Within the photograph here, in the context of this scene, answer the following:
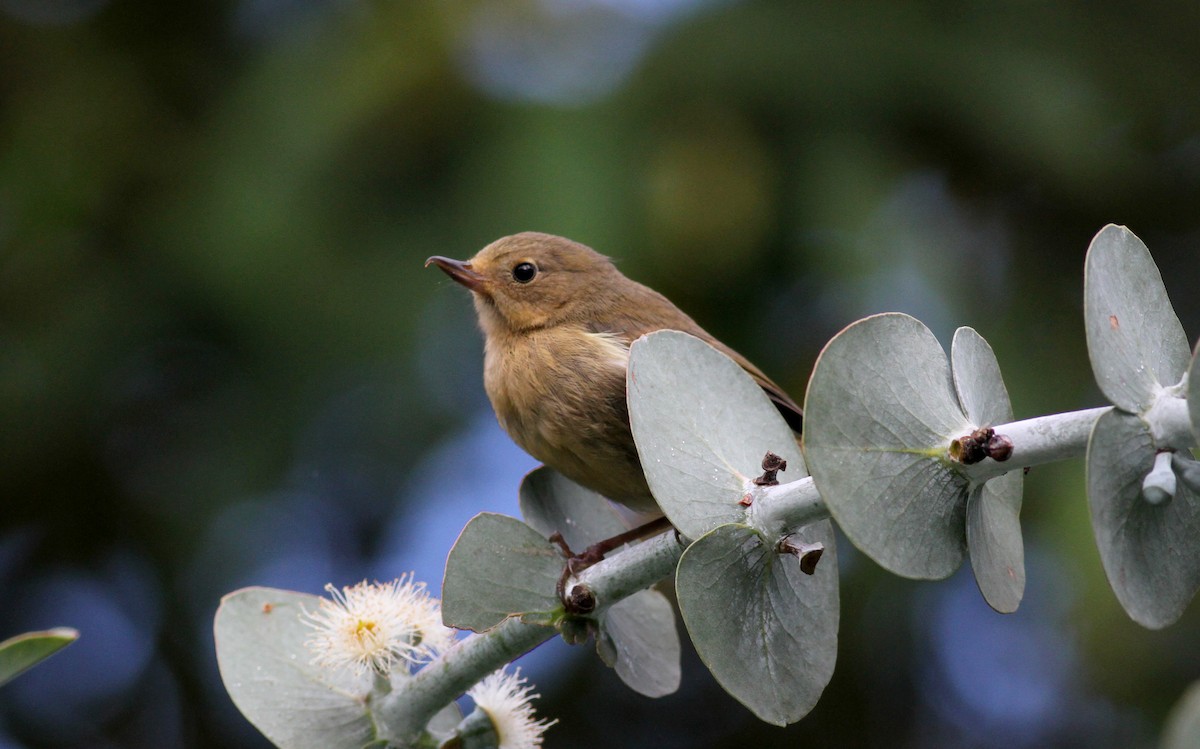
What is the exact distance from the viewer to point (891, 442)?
154 centimetres

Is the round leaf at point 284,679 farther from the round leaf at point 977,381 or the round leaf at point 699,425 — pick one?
the round leaf at point 977,381

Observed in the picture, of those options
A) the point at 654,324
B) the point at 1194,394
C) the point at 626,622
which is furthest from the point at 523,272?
the point at 1194,394

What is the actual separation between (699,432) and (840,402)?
30cm

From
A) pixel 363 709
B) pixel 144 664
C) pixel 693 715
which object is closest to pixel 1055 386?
pixel 693 715

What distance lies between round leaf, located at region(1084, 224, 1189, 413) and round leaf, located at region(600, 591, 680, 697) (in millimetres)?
1074

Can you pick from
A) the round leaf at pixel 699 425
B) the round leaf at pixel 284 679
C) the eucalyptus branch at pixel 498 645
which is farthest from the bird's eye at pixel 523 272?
the round leaf at pixel 699 425

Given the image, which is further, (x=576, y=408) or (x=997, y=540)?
(x=576, y=408)

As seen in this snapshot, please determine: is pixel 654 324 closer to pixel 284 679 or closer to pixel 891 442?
pixel 284 679

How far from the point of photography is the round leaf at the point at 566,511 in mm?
2637

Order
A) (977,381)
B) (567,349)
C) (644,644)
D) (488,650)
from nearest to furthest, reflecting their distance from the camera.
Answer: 1. (977,381)
2. (488,650)
3. (644,644)
4. (567,349)

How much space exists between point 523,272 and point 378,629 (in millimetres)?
2112

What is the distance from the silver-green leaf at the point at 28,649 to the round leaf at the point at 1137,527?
1231 mm

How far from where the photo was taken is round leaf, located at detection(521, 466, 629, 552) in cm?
264

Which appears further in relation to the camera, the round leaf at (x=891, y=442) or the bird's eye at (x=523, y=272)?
the bird's eye at (x=523, y=272)
